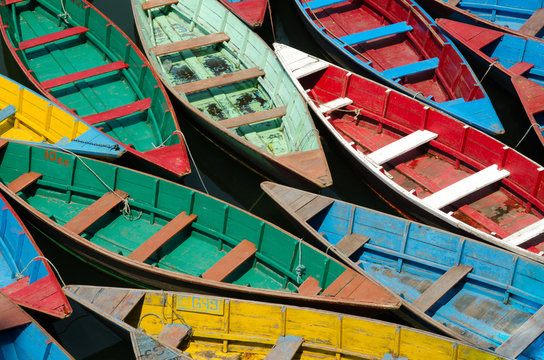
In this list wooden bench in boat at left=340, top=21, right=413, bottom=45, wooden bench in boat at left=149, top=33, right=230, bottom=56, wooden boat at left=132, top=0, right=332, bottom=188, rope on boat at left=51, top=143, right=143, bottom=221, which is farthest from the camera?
wooden bench in boat at left=340, top=21, right=413, bottom=45

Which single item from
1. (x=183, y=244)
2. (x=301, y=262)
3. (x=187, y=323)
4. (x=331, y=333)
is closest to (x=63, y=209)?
(x=183, y=244)

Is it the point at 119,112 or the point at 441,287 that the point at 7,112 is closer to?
the point at 119,112

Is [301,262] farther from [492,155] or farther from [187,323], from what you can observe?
[492,155]

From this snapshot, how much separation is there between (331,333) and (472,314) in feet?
8.88

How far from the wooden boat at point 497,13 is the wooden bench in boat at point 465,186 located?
5.45m

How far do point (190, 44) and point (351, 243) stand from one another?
7.32m

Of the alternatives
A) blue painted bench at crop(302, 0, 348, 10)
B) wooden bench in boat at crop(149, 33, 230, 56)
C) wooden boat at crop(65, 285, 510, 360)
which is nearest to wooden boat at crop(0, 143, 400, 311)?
wooden boat at crop(65, 285, 510, 360)

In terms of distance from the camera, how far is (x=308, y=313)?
10008 mm

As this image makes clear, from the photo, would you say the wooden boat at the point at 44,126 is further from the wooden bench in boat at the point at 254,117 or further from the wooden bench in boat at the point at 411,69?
the wooden bench in boat at the point at 411,69

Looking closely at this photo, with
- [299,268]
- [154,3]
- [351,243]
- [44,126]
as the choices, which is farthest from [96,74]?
[351,243]

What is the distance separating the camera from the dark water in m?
11.5

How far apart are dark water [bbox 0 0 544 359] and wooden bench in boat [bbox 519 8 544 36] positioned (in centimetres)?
160

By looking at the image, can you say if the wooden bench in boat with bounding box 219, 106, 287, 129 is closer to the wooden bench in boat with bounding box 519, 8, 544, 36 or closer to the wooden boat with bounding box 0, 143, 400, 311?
the wooden boat with bounding box 0, 143, 400, 311

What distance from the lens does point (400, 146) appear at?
539 inches
